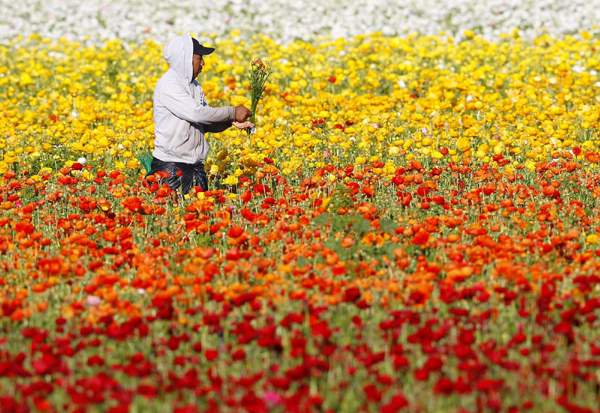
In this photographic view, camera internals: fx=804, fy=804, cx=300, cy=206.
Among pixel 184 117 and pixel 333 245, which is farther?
Answer: pixel 184 117

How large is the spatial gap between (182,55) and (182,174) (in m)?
0.89

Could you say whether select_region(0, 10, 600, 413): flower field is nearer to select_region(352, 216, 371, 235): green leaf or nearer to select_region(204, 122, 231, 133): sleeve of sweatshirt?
select_region(352, 216, 371, 235): green leaf

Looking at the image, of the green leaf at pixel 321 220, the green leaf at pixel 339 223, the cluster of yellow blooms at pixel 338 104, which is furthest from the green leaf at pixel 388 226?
the cluster of yellow blooms at pixel 338 104

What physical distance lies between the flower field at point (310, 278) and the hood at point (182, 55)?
0.87 meters

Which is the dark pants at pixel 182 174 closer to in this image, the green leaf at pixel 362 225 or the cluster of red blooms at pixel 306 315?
the cluster of red blooms at pixel 306 315

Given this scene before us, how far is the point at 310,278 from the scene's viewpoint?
406 cm

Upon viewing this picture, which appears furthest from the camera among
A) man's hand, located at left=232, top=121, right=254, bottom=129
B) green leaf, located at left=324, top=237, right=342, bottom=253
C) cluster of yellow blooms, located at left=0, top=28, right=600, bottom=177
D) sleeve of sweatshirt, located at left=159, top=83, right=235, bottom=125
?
cluster of yellow blooms, located at left=0, top=28, right=600, bottom=177

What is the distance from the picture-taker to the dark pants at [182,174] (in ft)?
20.3

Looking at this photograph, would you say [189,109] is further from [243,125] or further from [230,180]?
[230,180]

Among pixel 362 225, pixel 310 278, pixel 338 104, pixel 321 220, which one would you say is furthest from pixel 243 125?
pixel 338 104

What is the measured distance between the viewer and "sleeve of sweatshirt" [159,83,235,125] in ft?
19.5

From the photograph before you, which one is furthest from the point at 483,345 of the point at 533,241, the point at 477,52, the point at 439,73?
the point at 477,52

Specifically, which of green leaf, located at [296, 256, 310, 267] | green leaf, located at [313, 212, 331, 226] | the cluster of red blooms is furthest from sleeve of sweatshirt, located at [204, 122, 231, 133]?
green leaf, located at [296, 256, 310, 267]

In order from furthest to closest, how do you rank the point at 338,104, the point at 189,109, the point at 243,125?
the point at 338,104 < the point at 243,125 < the point at 189,109
